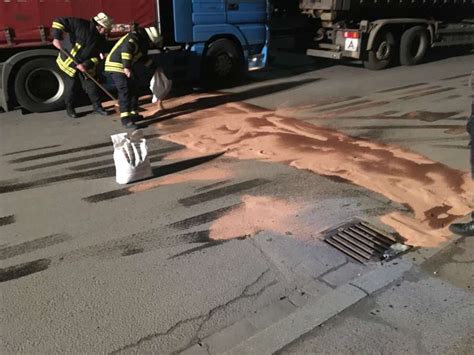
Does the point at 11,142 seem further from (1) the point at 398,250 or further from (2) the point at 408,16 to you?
(2) the point at 408,16

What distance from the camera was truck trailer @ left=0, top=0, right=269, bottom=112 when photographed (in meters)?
7.76

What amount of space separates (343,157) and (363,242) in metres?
2.07

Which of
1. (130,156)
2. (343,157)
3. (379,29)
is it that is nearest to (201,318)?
(130,156)

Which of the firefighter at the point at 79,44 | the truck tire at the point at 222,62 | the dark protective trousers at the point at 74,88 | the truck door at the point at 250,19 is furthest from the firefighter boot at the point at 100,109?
the truck door at the point at 250,19

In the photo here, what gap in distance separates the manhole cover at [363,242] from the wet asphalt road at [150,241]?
0.43 ft

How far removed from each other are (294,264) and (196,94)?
6.48 m

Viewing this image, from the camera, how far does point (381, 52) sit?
38.6 ft

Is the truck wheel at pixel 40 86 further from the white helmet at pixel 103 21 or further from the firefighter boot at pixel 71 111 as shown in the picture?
the white helmet at pixel 103 21

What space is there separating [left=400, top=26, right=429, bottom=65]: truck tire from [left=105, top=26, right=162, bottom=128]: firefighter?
7.57 meters

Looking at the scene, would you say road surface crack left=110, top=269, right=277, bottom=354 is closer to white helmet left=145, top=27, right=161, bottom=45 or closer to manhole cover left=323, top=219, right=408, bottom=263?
manhole cover left=323, top=219, right=408, bottom=263

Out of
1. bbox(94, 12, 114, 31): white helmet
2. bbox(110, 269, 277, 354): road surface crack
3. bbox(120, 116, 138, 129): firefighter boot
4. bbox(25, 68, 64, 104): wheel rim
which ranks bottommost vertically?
bbox(110, 269, 277, 354): road surface crack

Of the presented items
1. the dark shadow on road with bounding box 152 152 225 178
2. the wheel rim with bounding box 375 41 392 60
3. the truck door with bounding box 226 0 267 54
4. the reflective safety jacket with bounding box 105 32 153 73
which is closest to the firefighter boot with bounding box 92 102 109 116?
the reflective safety jacket with bounding box 105 32 153 73

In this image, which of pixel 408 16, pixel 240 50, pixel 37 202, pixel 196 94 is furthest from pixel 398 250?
pixel 408 16

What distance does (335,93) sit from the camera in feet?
31.0
